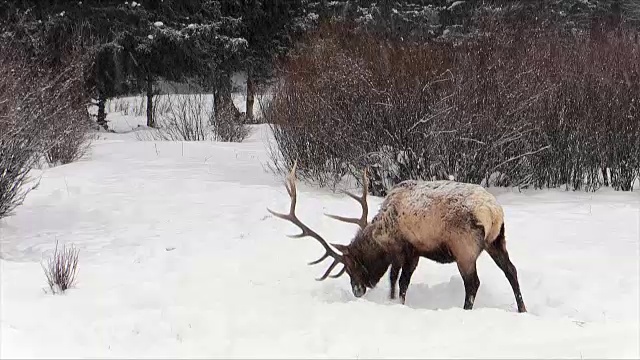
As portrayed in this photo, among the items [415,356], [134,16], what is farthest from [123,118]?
[415,356]

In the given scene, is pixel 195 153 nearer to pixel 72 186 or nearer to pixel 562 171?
pixel 72 186

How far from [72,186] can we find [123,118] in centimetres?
1568

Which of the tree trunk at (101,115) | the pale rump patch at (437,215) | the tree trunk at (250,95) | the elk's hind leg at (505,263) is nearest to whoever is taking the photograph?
the pale rump patch at (437,215)

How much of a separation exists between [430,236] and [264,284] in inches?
64.3

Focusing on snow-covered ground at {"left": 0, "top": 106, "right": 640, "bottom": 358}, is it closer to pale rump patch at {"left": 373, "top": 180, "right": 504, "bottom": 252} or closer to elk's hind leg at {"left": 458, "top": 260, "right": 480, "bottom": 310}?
elk's hind leg at {"left": 458, "top": 260, "right": 480, "bottom": 310}

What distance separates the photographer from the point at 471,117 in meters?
9.27

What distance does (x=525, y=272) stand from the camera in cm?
595

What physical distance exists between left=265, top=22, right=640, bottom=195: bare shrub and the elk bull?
3814 millimetres

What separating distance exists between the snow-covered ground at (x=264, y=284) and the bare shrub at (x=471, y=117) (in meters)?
0.54

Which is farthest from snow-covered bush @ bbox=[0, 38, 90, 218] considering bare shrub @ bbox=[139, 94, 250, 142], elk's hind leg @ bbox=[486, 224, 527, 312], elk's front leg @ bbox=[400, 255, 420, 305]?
bare shrub @ bbox=[139, 94, 250, 142]

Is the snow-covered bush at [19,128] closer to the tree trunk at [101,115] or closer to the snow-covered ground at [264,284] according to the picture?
the snow-covered ground at [264,284]

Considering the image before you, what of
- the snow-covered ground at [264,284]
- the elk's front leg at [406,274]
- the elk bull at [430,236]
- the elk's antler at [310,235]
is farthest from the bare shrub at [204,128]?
the elk's front leg at [406,274]

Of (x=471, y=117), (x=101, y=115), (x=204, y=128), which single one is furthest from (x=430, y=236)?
(x=101, y=115)

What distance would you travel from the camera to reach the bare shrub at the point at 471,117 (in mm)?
9367
